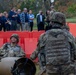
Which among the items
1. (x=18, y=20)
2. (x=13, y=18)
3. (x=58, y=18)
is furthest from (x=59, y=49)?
(x=18, y=20)

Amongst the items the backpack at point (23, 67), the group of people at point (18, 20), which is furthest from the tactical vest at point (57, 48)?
the group of people at point (18, 20)

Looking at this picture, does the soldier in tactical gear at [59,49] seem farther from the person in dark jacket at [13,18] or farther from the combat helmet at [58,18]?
the person in dark jacket at [13,18]

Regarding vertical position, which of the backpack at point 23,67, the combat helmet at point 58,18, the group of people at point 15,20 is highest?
the group of people at point 15,20

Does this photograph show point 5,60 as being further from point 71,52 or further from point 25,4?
point 25,4

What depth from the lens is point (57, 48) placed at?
20.5ft

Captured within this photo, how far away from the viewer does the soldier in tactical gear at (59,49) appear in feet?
20.5

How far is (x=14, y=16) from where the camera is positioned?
21.0m

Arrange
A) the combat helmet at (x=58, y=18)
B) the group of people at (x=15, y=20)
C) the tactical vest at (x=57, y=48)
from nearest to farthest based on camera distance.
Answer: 1. the tactical vest at (x=57, y=48)
2. the combat helmet at (x=58, y=18)
3. the group of people at (x=15, y=20)

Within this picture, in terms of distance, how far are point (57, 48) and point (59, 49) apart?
0.11 ft

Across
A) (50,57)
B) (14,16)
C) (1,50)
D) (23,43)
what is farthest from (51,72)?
(14,16)

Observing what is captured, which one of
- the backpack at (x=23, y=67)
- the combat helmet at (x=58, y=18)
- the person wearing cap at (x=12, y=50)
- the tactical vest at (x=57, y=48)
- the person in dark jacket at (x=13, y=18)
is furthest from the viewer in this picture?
the person in dark jacket at (x=13, y=18)

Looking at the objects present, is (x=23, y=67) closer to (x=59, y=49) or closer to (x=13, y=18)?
(x=59, y=49)

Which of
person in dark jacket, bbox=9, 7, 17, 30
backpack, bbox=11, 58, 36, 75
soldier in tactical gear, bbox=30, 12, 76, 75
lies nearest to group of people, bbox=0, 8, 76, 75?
soldier in tactical gear, bbox=30, 12, 76, 75

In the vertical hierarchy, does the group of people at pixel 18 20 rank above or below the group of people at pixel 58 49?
above
